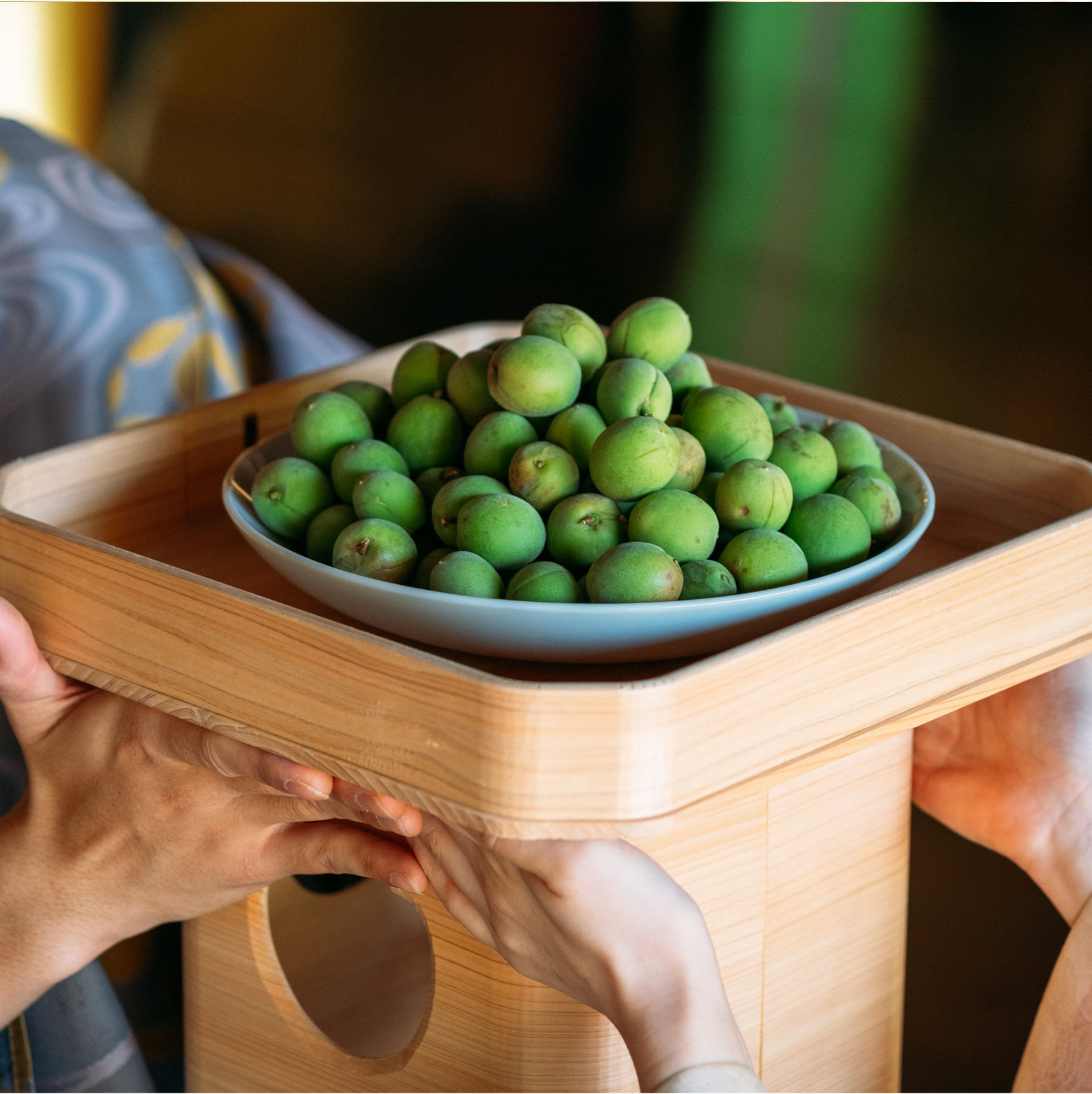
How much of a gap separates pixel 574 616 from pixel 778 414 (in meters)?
0.28

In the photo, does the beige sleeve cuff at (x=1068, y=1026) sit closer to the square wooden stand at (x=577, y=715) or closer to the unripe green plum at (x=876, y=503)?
the square wooden stand at (x=577, y=715)

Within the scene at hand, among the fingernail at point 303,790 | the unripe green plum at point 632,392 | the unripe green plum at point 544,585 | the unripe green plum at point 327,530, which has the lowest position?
the fingernail at point 303,790

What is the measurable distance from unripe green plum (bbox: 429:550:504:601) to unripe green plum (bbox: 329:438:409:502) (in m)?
0.11

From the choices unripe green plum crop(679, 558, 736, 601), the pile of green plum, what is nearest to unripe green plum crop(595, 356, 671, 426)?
the pile of green plum

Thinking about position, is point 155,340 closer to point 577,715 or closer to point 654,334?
point 654,334

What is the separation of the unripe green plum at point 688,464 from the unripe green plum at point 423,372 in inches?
6.9

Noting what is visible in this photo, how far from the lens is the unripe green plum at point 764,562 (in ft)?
2.09

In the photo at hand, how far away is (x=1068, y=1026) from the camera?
82 centimetres

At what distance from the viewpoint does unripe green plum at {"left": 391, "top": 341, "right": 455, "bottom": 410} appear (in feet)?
2.58

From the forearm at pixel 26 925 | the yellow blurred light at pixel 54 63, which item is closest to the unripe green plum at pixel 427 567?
the forearm at pixel 26 925

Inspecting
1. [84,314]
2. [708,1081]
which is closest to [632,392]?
[708,1081]

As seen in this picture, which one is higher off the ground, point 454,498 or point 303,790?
point 454,498

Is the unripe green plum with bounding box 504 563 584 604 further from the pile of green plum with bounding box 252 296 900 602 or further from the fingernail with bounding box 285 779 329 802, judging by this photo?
the fingernail with bounding box 285 779 329 802

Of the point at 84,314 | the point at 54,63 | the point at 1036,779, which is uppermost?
the point at 54,63
